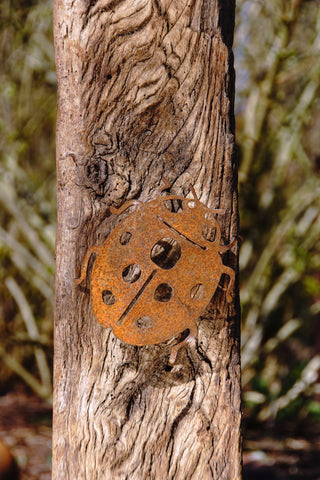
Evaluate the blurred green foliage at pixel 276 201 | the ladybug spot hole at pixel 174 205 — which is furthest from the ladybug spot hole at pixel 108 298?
the blurred green foliage at pixel 276 201

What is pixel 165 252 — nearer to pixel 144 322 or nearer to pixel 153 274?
pixel 153 274

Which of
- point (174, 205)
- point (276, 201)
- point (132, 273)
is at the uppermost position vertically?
point (174, 205)

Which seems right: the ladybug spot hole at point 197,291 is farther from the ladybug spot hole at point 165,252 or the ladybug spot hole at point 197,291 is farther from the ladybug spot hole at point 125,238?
the ladybug spot hole at point 125,238

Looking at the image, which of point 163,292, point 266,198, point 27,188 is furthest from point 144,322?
point 27,188

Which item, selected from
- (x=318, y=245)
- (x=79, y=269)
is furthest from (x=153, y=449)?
(x=318, y=245)

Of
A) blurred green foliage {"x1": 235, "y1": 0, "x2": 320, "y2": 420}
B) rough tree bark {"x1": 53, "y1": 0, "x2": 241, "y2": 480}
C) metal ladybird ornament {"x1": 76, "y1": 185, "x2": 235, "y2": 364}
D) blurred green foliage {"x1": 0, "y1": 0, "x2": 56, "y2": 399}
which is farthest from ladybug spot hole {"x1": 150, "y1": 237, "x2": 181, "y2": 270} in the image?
blurred green foliage {"x1": 0, "y1": 0, "x2": 56, "y2": 399}

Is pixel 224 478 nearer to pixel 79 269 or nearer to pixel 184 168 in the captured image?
pixel 79 269

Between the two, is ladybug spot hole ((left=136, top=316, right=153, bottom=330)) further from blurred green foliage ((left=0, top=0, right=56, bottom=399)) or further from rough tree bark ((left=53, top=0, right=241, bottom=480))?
blurred green foliage ((left=0, top=0, right=56, bottom=399))
